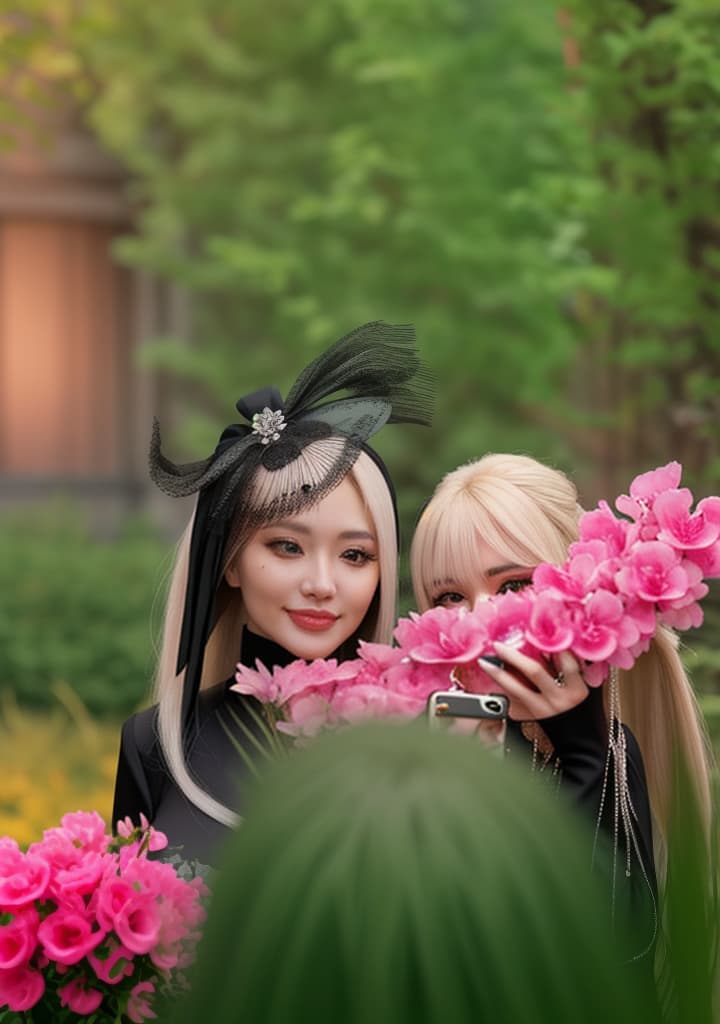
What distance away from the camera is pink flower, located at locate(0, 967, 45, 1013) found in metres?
1.26

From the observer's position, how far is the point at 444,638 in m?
1.31

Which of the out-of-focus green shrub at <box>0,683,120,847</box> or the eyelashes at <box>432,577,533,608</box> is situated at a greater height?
the eyelashes at <box>432,577,533,608</box>

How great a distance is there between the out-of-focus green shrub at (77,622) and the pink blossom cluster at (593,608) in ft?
21.0

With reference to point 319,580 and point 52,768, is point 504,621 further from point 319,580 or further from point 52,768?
point 52,768

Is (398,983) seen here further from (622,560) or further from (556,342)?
(556,342)

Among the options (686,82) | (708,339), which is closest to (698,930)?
(686,82)

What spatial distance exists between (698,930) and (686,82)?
3.89 m

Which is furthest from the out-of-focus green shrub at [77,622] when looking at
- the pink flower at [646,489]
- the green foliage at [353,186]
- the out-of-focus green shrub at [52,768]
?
the pink flower at [646,489]

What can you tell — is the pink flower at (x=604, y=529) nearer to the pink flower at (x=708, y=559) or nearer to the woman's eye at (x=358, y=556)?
the pink flower at (x=708, y=559)

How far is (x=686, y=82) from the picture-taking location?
411 centimetres

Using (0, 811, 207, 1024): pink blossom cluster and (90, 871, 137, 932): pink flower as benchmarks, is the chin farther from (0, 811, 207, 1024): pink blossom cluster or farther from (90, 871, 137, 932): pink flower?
(90, 871, 137, 932): pink flower

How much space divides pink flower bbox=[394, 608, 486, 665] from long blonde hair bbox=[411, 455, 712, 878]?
0.66 meters

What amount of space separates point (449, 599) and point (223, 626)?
412mm

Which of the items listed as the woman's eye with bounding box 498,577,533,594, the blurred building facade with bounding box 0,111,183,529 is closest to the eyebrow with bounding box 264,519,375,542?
the woman's eye with bounding box 498,577,533,594
